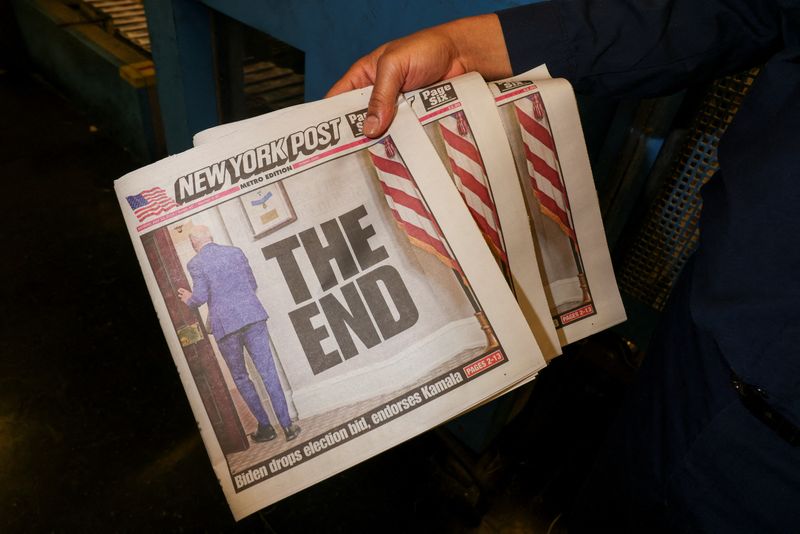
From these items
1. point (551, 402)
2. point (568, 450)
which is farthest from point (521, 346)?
point (568, 450)

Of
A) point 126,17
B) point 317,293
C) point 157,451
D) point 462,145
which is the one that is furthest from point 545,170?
point 126,17

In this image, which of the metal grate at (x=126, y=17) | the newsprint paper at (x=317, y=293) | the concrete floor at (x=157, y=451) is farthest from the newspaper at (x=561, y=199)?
the metal grate at (x=126, y=17)

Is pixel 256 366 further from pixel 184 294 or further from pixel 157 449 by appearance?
pixel 157 449

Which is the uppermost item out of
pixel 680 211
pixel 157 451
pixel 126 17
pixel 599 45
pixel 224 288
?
pixel 126 17

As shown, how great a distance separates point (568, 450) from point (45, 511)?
4.04ft

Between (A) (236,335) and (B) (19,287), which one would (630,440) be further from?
(B) (19,287)

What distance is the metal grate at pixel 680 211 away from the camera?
62 centimetres

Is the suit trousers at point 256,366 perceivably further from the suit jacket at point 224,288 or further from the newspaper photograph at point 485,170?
the newspaper photograph at point 485,170

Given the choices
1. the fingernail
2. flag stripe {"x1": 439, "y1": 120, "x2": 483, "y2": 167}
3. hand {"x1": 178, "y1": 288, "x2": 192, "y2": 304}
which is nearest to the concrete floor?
flag stripe {"x1": 439, "y1": 120, "x2": 483, "y2": 167}

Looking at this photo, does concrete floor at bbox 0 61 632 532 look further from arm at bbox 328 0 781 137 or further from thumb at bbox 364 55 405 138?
thumb at bbox 364 55 405 138

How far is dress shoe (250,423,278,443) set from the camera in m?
0.55

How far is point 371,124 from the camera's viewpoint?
0.57m

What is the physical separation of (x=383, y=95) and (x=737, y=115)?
381 millimetres

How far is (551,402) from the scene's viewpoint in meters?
1.12
